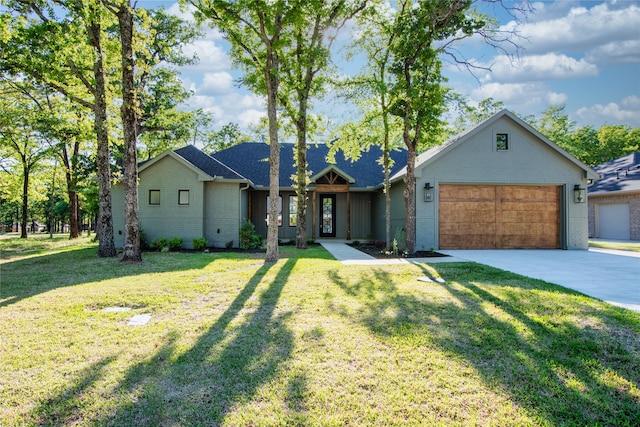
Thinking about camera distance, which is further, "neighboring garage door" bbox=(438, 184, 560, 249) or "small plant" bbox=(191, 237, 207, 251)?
"small plant" bbox=(191, 237, 207, 251)

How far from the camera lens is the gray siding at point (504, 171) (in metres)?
12.7

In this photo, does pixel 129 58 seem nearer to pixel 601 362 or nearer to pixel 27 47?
pixel 27 47

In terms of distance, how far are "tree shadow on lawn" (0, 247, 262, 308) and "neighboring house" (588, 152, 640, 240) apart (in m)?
21.3

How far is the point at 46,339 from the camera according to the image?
395 centimetres

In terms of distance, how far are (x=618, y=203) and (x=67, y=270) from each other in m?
25.4

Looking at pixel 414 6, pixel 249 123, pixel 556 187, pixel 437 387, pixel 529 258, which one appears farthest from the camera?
pixel 249 123

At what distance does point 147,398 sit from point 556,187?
15445 mm

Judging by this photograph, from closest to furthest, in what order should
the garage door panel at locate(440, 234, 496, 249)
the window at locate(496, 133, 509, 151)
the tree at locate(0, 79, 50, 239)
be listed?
the garage door panel at locate(440, 234, 496, 249) < the window at locate(496, 133, 509, 151) < the tree at locate(0, 79, 50, 239)

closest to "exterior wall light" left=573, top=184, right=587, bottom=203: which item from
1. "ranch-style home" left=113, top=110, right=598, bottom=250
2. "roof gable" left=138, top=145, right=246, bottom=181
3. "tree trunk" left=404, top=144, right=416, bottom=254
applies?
"ranch-style home" left=113, top=110, right=598, bottom=250

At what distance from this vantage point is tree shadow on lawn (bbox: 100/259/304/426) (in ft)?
8.50

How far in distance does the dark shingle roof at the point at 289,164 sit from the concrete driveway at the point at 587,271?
8.55 meters

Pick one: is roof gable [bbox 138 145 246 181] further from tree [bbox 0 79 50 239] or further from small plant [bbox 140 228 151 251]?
tree [bbox 0 79 50 239]

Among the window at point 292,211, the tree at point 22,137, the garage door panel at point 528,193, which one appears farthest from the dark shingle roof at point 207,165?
the garage door panel at point 528,193

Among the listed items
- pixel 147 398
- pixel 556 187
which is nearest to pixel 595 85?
pixel 556 187
